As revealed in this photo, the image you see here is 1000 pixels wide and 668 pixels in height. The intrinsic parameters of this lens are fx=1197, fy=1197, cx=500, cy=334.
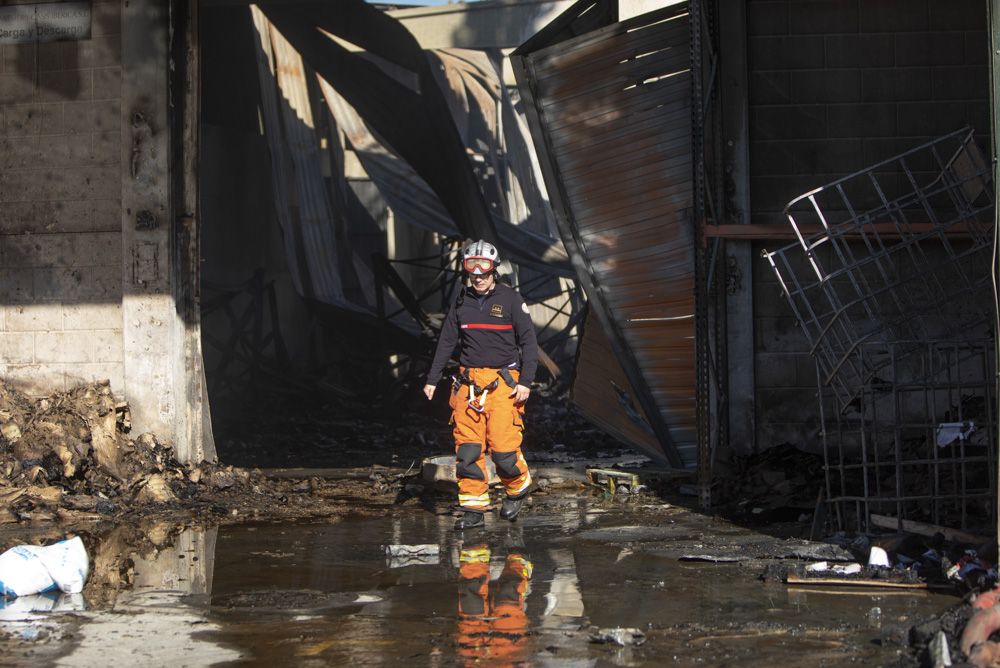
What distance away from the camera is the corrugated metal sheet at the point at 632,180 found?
9.08m

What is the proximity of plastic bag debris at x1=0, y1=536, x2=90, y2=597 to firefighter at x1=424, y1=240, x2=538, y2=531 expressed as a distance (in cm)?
264

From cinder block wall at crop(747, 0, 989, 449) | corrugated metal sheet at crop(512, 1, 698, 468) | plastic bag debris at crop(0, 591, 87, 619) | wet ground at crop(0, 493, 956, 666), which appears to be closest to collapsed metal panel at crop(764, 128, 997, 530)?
cinder block wall at crop(747, 0, 989, 449)

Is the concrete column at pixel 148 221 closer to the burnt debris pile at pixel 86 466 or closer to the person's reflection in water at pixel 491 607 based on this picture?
the burnt debris pile at pixel 86 466

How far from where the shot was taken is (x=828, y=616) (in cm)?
527

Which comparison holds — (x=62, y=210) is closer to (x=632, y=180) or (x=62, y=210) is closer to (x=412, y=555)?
(x=632, y=180)

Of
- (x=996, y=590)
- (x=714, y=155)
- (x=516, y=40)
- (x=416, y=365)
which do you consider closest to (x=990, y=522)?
(x=996, y=590)

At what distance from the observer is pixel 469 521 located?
7.83 m

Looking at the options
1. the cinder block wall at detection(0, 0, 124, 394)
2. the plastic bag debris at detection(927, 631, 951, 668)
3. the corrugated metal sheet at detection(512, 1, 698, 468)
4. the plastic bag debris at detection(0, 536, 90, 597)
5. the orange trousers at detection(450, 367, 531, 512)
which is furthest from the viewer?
the cinder block wall at detection(0, 0, 124, 394)

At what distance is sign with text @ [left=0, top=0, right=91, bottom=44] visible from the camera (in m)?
9.73

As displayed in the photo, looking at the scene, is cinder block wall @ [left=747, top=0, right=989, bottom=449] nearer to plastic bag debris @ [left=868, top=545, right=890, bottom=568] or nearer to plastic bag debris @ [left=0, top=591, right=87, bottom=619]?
plastic bag debris @ [left=868, top=545, right=890, bottom=568]

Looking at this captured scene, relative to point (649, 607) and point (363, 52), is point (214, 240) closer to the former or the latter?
point (363, 52)

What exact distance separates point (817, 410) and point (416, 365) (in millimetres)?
7743

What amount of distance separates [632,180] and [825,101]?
1.63m

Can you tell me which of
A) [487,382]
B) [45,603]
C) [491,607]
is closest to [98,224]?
[487,382]
